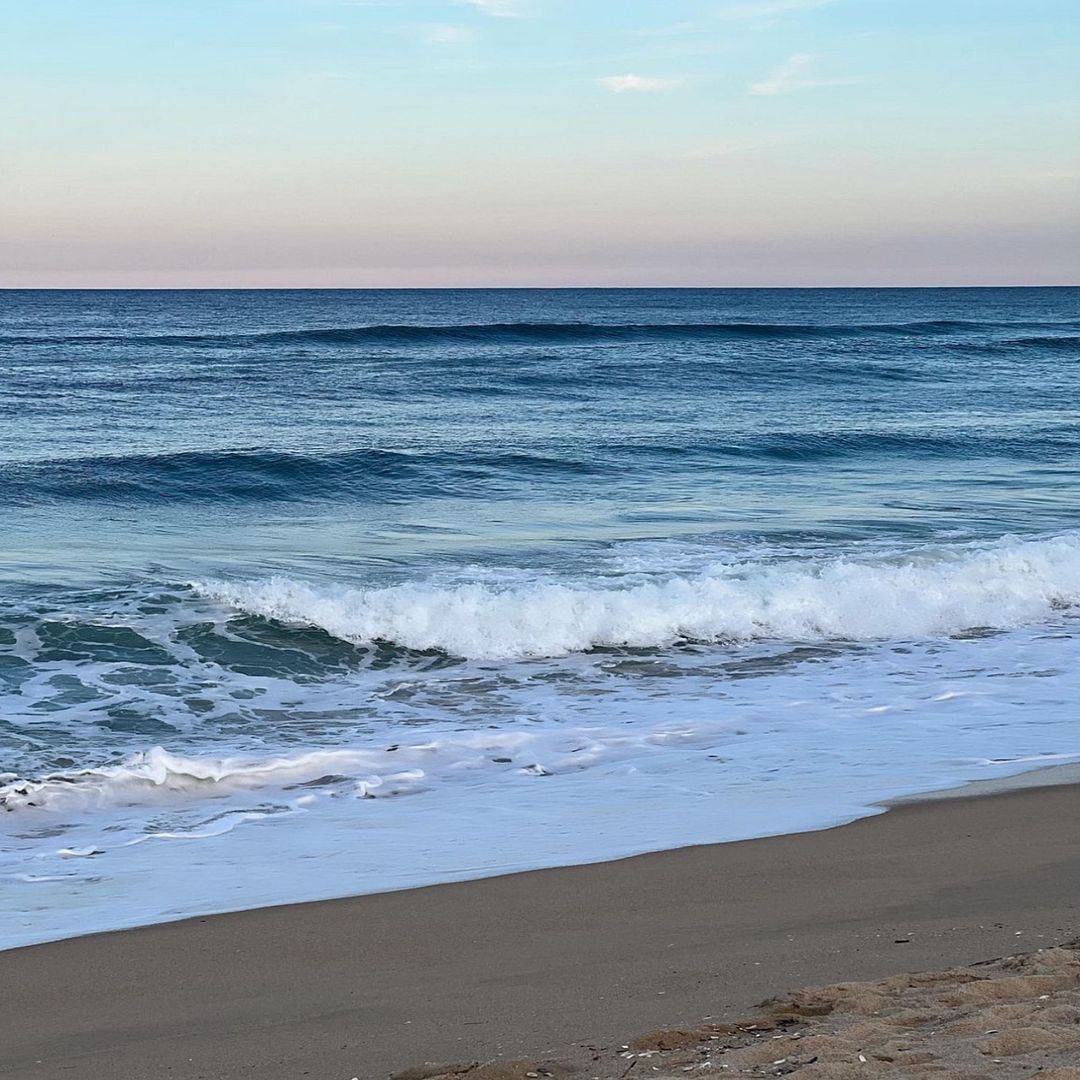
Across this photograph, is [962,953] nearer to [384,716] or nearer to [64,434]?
[384,716]

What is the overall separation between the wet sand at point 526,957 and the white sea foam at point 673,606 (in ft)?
14.7

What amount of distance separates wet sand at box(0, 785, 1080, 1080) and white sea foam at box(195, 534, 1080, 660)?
4.48 metres

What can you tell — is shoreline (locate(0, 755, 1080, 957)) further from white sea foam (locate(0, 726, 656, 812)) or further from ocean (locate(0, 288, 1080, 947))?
white sea foam (locate(0, 726, 656, 812))

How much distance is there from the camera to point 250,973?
13.0 feet

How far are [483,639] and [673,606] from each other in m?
1.68

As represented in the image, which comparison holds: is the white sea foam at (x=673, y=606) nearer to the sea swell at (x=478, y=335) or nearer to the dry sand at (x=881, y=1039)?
the dry sand at (x=881, y=1039)

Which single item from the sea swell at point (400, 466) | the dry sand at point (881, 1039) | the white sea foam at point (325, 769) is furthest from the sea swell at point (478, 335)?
the dry sand at point (881, 1039)

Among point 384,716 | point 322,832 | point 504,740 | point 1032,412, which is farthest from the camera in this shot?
point 1032,412

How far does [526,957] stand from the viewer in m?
4.08

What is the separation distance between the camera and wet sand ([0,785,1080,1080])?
3447mm

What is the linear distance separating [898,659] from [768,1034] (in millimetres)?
6169

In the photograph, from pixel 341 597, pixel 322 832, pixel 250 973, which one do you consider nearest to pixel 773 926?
pixel 250 973

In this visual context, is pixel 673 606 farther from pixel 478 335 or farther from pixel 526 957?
pixel 478 335

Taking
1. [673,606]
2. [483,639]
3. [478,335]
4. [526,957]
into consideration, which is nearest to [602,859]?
[526,957]
